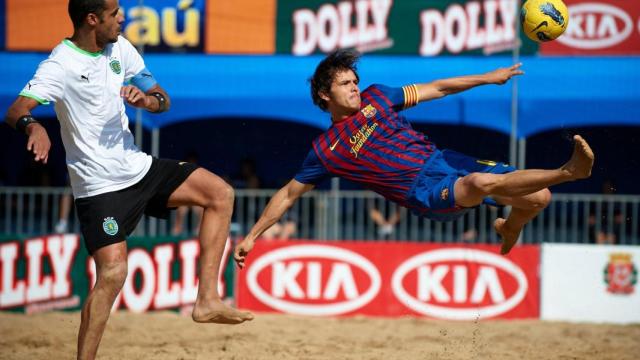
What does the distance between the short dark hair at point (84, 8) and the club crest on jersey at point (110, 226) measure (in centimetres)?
116

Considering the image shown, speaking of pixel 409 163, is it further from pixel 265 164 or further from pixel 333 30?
pixel 265 164

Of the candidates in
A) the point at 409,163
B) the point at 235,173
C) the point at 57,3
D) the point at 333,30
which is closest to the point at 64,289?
the point at 235,173

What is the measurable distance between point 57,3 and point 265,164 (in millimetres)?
3567

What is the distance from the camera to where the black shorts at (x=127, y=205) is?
19.0 ft

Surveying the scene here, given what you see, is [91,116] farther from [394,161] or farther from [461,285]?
[461,285]

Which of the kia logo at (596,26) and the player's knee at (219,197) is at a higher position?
A: the kia logo at (596,26)

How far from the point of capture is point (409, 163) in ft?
20.8

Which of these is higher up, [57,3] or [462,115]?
[57,3]

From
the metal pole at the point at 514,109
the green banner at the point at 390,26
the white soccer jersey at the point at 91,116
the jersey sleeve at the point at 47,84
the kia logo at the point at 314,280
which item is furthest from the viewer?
the green banner at the point at 390,26

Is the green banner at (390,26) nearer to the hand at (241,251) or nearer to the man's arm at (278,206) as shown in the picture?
the man's arm at (278,206)

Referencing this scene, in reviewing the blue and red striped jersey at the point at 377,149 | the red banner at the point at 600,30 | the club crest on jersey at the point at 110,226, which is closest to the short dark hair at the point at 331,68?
the blue and red striped jersey at the point at 377,149

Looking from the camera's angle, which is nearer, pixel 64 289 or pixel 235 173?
pixel 64 289

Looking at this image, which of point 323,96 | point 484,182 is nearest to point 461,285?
point 323,96

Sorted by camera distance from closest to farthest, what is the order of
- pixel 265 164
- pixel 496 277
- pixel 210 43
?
pixel 496 277
pixel 210 43
pixel 265 164
